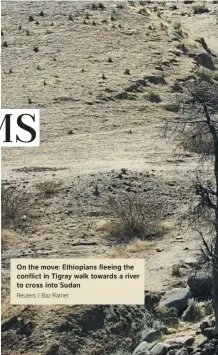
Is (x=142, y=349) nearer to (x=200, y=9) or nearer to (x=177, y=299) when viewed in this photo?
(x=177, y=299)

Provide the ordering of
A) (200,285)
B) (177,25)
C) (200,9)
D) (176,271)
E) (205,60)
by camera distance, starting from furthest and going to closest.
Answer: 1. (200,9)
2. (177,25)
3. (205,60)
4. (176,271)
5. (200,285)

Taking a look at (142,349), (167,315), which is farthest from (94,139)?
(142,349)

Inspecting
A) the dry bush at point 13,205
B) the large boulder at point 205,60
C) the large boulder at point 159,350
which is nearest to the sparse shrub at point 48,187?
the dry bush at point 13,205

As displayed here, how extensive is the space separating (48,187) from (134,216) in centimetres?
283

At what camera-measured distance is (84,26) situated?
42.2m

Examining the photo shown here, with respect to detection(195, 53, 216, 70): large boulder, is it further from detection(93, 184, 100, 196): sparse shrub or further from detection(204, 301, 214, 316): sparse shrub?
detection(204, 301, 214, 316): sparse shrub

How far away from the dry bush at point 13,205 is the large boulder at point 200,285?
18.9 feet

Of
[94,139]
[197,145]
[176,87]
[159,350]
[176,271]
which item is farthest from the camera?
[176,87]

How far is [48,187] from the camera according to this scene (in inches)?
1176

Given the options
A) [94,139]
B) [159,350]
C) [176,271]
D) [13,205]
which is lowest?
[159,350]

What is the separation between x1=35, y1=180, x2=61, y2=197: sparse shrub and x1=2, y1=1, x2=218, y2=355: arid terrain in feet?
0.18

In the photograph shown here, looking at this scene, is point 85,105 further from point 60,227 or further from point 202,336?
point 202,336

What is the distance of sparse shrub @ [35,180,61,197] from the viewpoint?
29719 mm

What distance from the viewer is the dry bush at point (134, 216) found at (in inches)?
1093
